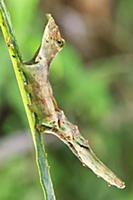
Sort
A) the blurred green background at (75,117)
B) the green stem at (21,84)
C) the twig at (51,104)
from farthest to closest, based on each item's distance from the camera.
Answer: the blurred green background at (75,117) → the twig at (51,104) → the green stem at (21,84)

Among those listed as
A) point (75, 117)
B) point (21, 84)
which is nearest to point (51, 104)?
point (21, 84)

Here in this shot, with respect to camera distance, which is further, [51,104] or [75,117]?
[75,117]

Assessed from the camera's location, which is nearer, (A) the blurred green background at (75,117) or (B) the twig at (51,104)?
(B) the twig at (51,104)

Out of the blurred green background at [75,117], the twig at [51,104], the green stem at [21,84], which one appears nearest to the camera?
the green stem at [21,84]

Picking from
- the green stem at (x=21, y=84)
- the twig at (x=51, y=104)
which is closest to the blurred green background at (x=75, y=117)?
the twig at (x=51, y=104)

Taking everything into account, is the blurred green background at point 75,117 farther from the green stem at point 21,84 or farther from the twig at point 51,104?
the green stem at point 21,84

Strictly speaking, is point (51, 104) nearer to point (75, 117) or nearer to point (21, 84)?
point (21, 84)

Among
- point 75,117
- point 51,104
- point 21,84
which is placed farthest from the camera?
point 75,117

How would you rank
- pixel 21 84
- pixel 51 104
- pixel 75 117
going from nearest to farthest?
1. pixel 21 84
2. pixel 51 104
3. pixel 75 117

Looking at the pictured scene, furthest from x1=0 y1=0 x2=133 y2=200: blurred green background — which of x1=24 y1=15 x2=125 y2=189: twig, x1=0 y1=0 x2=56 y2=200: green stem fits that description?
x1=0 y1=0 x2=56 y2=200: green stem
